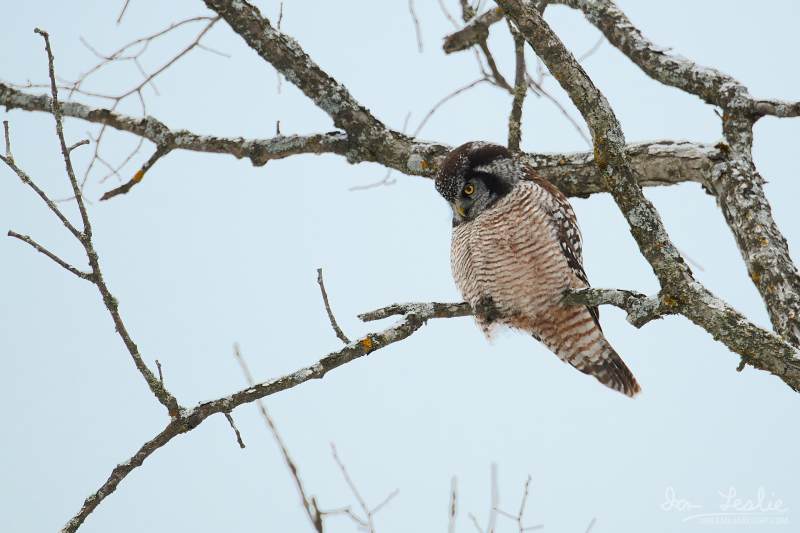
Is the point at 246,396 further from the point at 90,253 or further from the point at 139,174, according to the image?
the point at 139,174

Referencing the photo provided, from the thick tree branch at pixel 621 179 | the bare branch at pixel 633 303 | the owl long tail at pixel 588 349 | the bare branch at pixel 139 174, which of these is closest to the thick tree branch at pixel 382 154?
the bare branch at pixel 139 174

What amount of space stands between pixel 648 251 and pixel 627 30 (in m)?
2.00

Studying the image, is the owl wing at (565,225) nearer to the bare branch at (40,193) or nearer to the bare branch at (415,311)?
the bare branch at (415,311)

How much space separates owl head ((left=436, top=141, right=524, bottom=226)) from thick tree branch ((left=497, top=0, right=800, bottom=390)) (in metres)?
1.83

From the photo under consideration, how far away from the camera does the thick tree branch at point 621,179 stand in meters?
3.09

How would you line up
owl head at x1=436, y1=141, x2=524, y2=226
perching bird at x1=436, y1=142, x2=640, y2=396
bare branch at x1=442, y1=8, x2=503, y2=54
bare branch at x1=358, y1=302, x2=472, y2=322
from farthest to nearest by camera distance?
1. bare branch at x1=442, y1=8, x2=503, y2=54
2. owl head at x1=436, y1=141, x2=524, y2=226
3. perching bird at x1=436, y1=142, x2=640, y2=396
4. bare branch at x1=358, y1=302, x2=472, y2=322

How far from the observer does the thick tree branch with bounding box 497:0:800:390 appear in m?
3.09

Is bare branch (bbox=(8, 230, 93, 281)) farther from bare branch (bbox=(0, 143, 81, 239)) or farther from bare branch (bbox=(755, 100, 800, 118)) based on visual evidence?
bare branch (bbox=(755, 100, 800, 118))

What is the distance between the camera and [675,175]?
171 inches

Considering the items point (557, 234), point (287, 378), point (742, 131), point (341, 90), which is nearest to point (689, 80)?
point (742, 131)

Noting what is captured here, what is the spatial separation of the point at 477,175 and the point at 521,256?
61 cm

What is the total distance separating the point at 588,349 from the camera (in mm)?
5039

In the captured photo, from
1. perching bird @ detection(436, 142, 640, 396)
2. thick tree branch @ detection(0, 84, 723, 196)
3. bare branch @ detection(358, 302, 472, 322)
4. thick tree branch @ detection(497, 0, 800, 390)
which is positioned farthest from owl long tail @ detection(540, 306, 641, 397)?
thick tree branch @ detection(497, 0, 800, 390)

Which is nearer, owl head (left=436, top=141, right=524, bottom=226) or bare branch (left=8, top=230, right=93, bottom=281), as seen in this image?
bare branch (left=8, top=230, right=93, bottom=281)
